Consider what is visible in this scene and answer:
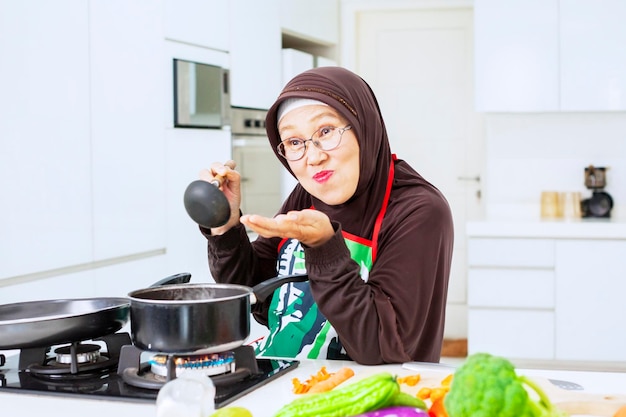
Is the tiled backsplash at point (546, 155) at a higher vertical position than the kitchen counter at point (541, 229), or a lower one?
higher

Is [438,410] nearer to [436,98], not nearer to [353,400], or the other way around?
[353,400]

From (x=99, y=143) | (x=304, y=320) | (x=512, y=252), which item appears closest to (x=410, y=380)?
(x=304, y=320)

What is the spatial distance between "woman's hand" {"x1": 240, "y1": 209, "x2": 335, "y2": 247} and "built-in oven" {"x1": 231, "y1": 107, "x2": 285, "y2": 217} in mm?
2523

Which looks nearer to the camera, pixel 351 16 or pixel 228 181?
pixel 228 181

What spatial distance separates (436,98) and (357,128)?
3.84 metres

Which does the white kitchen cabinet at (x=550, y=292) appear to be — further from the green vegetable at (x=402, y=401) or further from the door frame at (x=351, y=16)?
the green vegetable at (x=402, y=401)

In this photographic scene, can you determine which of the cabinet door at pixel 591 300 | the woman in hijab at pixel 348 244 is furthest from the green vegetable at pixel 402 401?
the cabinet door at pixel 591 300

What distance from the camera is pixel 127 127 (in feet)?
10.1

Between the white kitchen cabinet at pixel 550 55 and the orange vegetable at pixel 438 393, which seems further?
the white kitchen cabinet at pixel 550 55

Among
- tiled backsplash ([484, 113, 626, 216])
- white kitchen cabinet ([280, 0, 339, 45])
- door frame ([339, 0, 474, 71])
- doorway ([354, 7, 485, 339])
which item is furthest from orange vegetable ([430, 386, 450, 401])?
door frame ([339, 0, 474, 71])

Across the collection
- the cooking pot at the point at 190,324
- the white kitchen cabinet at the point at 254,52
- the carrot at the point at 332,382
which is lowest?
the carrot at the point at 332,382

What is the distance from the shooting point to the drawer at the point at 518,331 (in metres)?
3.97

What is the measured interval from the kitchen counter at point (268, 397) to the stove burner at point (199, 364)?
7cm

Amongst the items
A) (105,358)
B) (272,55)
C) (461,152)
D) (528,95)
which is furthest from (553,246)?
(105,358)
